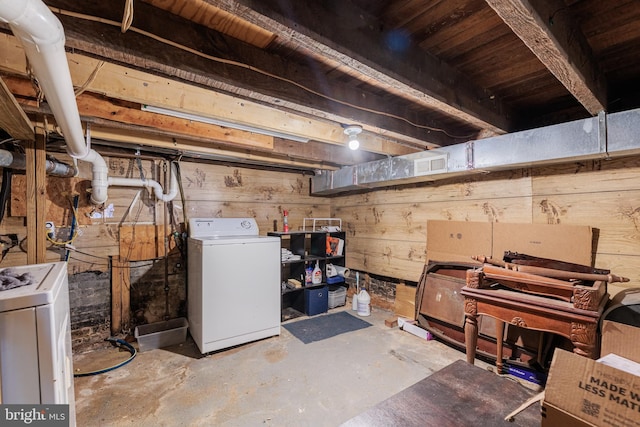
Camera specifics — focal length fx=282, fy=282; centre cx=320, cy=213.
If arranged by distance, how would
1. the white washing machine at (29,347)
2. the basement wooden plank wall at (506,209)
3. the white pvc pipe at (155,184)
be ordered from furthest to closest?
1. the white pvc pipe at (155,184)
2. the basement wooden plank wall at (506,209)
3. the white washing machine at (29,347)

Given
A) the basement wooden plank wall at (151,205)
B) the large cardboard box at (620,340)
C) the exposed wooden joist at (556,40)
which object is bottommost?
the large cardboard box at (620,340)

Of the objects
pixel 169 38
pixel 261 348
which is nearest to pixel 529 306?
pixel 261 348

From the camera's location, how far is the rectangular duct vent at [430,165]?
8.42 feet

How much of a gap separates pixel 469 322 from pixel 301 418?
1356 mm

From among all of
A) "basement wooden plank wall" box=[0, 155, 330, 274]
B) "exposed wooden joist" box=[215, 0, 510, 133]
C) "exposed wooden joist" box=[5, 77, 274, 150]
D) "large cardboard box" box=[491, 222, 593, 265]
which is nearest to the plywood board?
"basement wooden plank wall" box=[0, 155, 330, 274]

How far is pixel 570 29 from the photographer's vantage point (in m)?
1.16

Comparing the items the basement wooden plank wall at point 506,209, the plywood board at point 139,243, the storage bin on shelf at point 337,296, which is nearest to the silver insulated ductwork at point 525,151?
the basement wooden plank wall at point 506,209

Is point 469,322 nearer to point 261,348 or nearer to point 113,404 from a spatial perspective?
point 261,348

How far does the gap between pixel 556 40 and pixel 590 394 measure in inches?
46.9

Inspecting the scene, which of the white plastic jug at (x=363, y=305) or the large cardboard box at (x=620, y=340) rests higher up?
the large cardboard box at (x=620, y=340)

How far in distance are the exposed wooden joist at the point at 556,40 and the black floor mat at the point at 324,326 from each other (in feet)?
8.77

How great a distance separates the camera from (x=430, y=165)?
2662mm

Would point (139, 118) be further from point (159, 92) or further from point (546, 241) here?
point (546, 241)

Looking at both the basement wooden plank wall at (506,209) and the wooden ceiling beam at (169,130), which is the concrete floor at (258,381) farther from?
the wooden ceiling beam at (169,130)
